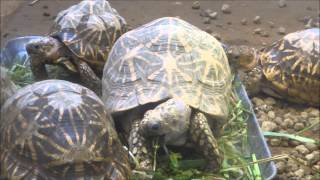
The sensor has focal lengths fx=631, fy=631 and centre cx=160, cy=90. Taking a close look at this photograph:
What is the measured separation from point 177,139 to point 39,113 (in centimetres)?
72

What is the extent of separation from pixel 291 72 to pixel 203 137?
1665 mm

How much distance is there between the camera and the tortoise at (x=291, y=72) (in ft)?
12.9

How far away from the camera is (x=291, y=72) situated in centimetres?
400

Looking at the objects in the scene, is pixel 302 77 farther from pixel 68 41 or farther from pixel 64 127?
pixel 64 127

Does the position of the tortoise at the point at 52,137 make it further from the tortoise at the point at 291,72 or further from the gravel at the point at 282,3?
the gravel at the point at 282,3

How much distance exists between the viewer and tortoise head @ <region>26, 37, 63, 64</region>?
313 centimetres

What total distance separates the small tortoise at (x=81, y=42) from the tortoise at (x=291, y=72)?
0.99 meters

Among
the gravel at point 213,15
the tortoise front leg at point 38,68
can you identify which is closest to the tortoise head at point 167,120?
the tortoise front leg at point 38,68

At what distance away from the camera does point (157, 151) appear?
2.60 meters

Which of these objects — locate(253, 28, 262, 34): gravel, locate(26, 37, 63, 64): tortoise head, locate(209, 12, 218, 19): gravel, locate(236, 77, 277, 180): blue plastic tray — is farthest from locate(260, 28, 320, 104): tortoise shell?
locate(26, 37, 63, 64): tortoise head

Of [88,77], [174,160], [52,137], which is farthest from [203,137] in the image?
[88,77]

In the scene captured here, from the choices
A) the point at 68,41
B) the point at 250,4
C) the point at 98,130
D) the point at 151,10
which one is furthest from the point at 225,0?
the point at 98,130

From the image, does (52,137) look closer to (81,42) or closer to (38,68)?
(38,68)

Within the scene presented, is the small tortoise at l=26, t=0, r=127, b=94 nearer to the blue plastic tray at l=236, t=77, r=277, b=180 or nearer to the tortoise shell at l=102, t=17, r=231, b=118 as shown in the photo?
the tortoise shell at l=102, t=17, r=231, b=118
